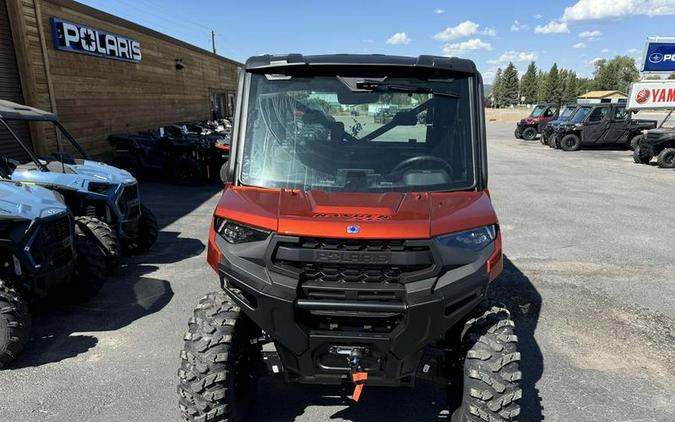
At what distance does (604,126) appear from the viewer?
64.3 ft

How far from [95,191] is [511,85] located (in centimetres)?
11723

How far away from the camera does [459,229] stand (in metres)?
2.26

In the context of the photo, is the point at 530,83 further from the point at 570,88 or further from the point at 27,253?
the point at 27,253

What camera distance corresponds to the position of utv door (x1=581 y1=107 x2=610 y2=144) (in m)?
19.5

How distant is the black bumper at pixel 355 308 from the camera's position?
7.09ft

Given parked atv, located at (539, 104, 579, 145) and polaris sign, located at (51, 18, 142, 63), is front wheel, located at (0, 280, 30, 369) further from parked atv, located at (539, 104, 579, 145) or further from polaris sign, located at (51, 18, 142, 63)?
parked atv, located at (539, 104, 579, 145)

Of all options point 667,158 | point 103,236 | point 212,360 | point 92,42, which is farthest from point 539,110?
point 212,360

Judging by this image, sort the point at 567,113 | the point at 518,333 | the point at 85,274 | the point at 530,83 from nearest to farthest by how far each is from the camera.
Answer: the point at 518,333 → the point at 85,274 → the point at 567,113 → the point at 530,83

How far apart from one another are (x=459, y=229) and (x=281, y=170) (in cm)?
115

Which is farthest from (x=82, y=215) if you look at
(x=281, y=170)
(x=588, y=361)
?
(x=588, y=361)

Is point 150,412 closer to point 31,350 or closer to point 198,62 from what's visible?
point 31,350

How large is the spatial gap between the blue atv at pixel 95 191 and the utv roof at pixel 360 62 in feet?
11.1

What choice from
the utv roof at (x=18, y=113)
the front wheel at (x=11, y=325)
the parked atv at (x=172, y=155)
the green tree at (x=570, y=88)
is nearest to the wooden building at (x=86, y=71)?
the utv roof at (x=18, y=113)

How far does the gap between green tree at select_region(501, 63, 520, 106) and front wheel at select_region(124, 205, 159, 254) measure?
11524 centimetres
